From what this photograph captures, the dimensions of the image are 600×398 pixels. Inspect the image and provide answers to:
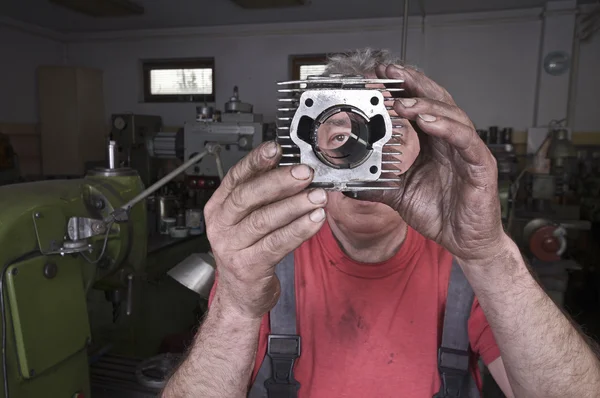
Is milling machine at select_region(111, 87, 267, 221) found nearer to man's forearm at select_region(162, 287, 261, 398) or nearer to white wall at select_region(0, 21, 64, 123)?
man's forearm at select_region(162, 287, 261, 398)

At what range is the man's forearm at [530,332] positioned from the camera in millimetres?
764

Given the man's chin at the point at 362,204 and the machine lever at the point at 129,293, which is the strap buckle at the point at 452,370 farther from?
the machine lever at the point at 129,293

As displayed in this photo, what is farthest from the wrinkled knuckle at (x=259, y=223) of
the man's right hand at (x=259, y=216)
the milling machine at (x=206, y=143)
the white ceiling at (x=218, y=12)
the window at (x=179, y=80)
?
the window at (x=179, y=80)

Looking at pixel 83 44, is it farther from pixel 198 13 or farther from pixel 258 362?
pixel 258 362

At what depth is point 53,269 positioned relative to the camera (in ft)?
3.43

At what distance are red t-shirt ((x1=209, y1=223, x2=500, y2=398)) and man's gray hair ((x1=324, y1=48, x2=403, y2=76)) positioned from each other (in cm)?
40

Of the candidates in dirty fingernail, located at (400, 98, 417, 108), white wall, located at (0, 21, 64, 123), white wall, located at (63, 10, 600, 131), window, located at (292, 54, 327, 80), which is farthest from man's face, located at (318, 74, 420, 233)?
white wall, located at (0, 21, 64, 123)

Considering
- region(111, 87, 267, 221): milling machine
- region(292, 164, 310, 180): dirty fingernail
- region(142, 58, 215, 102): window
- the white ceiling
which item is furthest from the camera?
region(142, 58, 215, 102): window

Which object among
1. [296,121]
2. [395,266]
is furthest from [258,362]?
[296,121]

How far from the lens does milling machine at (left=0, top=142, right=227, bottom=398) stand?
3.14 feet

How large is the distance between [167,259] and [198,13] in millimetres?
2751

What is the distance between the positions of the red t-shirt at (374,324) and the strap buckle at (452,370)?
4 centimetres

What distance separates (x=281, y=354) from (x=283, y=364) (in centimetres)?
2

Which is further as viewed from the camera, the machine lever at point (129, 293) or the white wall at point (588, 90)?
the white wall at point (588, 90)
